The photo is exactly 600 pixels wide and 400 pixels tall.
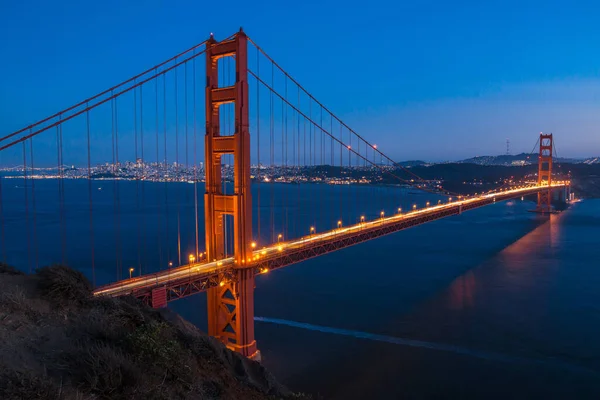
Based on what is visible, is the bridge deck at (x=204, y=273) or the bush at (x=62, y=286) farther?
the bridge deck at (x=204, y=273)

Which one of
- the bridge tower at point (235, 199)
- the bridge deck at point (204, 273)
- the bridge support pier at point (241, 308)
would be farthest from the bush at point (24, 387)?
the bridge support pier at point (241, 308)

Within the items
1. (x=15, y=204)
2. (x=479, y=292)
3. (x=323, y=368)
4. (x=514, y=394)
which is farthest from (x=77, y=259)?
(x=15, y=204)

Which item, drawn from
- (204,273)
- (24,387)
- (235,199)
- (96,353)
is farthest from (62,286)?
(235,199)

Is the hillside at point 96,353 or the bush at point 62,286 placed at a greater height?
the bush at point 62,286

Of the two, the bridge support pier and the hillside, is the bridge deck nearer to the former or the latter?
the bridge support pier

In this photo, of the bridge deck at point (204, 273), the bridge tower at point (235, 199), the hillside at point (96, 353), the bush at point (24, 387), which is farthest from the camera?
the bridge tower at point (235, 199)

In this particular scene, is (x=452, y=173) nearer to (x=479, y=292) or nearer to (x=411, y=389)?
(x=479, y=292)

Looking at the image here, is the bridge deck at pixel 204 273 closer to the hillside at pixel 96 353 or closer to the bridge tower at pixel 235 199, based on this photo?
the bridge tower at pixel 235 199

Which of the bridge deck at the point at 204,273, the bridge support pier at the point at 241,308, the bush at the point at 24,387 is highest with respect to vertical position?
the bush at the point at 24,387
